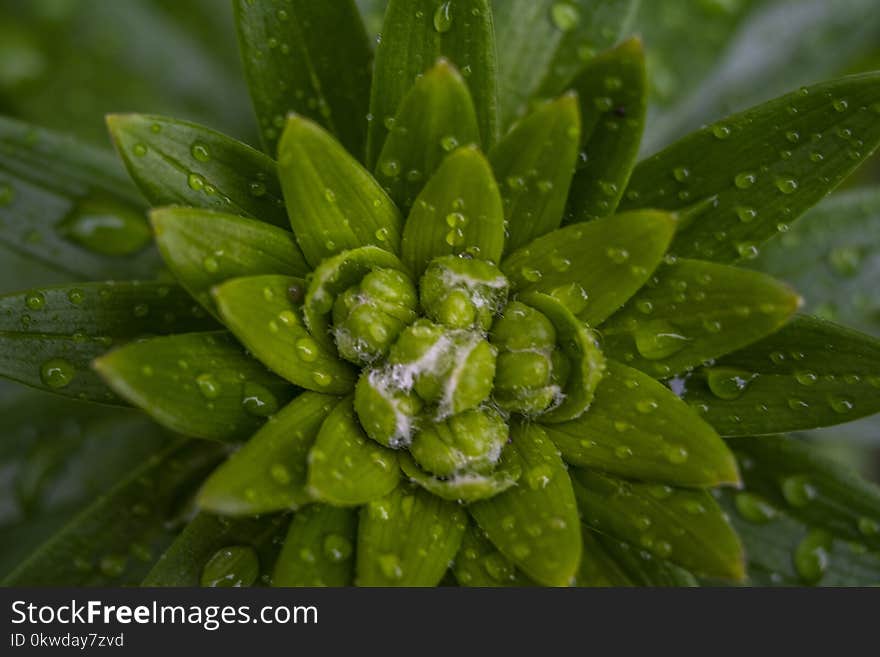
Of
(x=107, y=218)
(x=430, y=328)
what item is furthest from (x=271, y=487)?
(x=107, y=218)

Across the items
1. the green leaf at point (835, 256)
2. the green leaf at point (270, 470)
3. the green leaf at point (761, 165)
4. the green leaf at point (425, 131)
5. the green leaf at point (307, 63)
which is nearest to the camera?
the green leaf at point (270, 470)

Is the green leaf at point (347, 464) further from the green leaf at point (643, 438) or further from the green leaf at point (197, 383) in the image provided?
the green leaf at point (643, 438)

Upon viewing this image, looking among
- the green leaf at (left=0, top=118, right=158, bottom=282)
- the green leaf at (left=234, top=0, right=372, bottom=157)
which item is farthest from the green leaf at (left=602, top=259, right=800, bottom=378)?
the green leaf at (left=0, top=118, right=158, bottom=282)

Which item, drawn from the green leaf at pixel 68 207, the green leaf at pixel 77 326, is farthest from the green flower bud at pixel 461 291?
the green leaf at pixel 68 207

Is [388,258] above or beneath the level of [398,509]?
above

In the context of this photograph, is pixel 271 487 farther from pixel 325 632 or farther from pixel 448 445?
pixel 325 632

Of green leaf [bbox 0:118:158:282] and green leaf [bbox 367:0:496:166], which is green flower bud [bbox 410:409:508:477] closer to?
green leaf [bbox 367:0:496:166]
